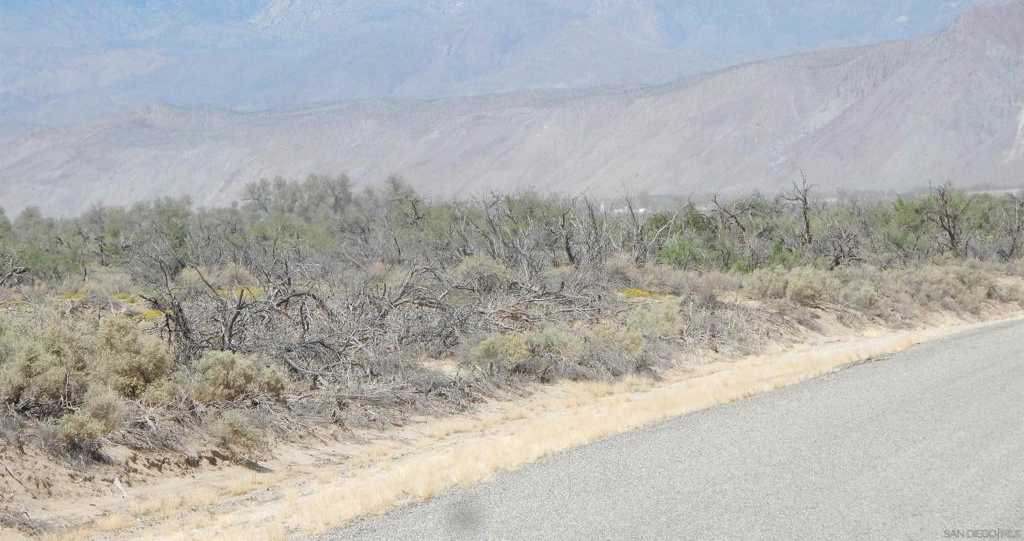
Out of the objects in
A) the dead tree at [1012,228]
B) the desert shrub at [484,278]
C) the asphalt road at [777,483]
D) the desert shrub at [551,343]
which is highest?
the desert shrub at [484,278]

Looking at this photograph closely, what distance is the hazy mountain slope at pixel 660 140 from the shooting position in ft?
423

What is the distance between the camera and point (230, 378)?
15555mm

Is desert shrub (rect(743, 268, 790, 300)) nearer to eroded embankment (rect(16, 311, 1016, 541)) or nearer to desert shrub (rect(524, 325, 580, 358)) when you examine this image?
eroded embankment (rect(16, 311, 1016, 541))

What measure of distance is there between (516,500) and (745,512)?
82.8 inches

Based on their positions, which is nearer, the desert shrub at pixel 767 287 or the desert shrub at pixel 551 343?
the desert shrub at pixel 551 343

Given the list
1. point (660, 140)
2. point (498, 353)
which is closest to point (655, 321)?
point (498, 353)

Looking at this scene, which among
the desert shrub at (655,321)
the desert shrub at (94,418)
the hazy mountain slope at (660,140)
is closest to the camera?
the desert shrub at (94,418)

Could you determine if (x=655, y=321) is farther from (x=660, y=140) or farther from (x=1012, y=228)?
(x=660, y=140)

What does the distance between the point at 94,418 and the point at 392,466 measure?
3.98 m

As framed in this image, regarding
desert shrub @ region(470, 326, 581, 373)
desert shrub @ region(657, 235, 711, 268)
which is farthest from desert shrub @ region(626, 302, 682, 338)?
desert shrub @ region(657, 235, 711, 268)

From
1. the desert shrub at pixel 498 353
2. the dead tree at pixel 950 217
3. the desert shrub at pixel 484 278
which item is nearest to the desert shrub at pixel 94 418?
the desert shrub at pixel 498 353

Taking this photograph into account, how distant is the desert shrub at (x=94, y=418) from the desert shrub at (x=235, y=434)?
54.5 inches

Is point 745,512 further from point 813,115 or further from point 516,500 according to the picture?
point 813,115

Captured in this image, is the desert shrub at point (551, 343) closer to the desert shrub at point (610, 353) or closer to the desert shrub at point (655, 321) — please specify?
the desert shrub at point (610, 353)
